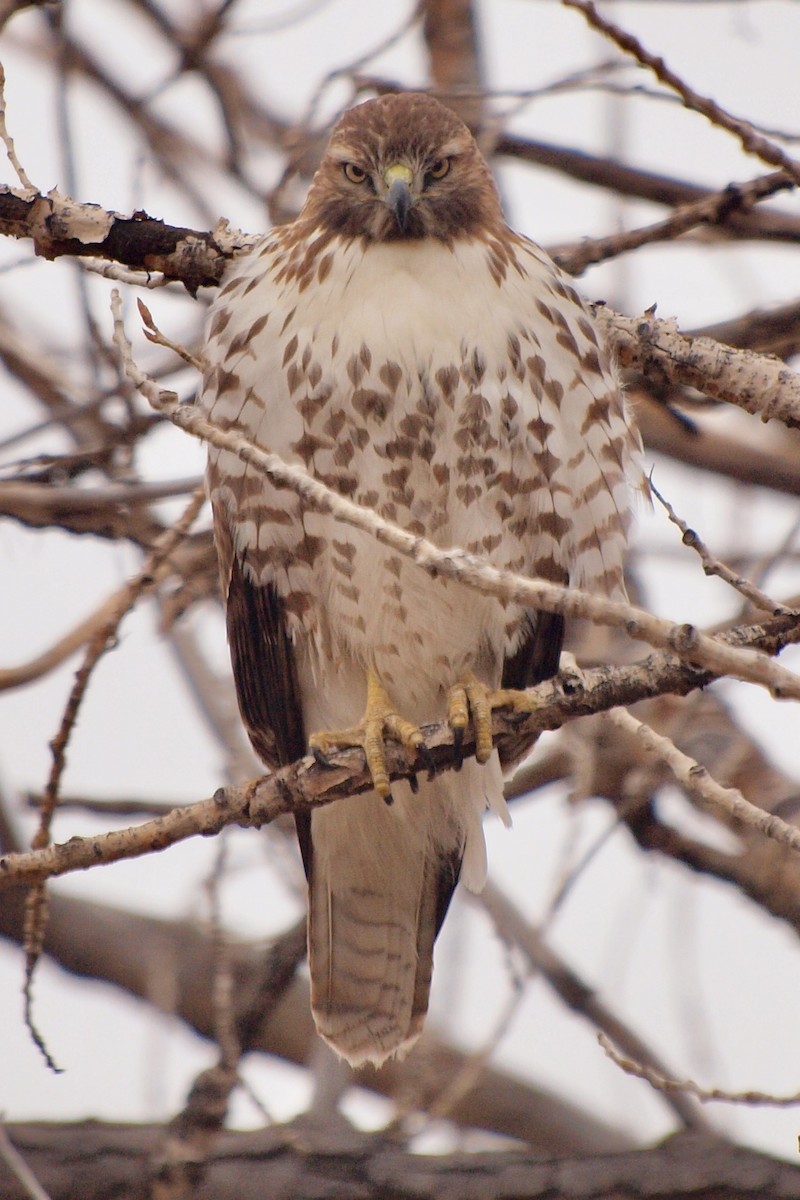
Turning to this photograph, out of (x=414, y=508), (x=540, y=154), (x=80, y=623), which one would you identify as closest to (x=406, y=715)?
(x=414, y=508)

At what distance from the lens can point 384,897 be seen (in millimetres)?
3914

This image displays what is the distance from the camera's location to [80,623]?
13.3 ft

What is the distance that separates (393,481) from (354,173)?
0.86 metres

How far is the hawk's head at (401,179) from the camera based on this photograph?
3545 millimetres

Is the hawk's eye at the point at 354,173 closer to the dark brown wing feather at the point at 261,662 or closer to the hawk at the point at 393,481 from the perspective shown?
the hawk at the point at 393,481

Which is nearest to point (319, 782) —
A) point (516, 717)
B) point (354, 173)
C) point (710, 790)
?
point (516, 717)

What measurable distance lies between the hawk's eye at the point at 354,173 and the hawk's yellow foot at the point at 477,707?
1.20 meters

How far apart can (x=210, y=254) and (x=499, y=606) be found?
103cm

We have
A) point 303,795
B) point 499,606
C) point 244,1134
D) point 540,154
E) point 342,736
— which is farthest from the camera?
point 540,154

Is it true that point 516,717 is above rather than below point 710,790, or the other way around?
above

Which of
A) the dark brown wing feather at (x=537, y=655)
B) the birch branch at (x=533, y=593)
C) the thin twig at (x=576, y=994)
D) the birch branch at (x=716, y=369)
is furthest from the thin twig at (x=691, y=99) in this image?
the thin twig at (x=576, y=994)

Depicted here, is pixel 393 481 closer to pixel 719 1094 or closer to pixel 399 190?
pixel 399 190

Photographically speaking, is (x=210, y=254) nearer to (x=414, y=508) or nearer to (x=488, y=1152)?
(x=414, y=508)

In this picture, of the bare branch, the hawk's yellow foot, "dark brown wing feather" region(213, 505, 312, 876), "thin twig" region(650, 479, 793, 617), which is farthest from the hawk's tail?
"thin twig" region(650, 479, 793, 617)
